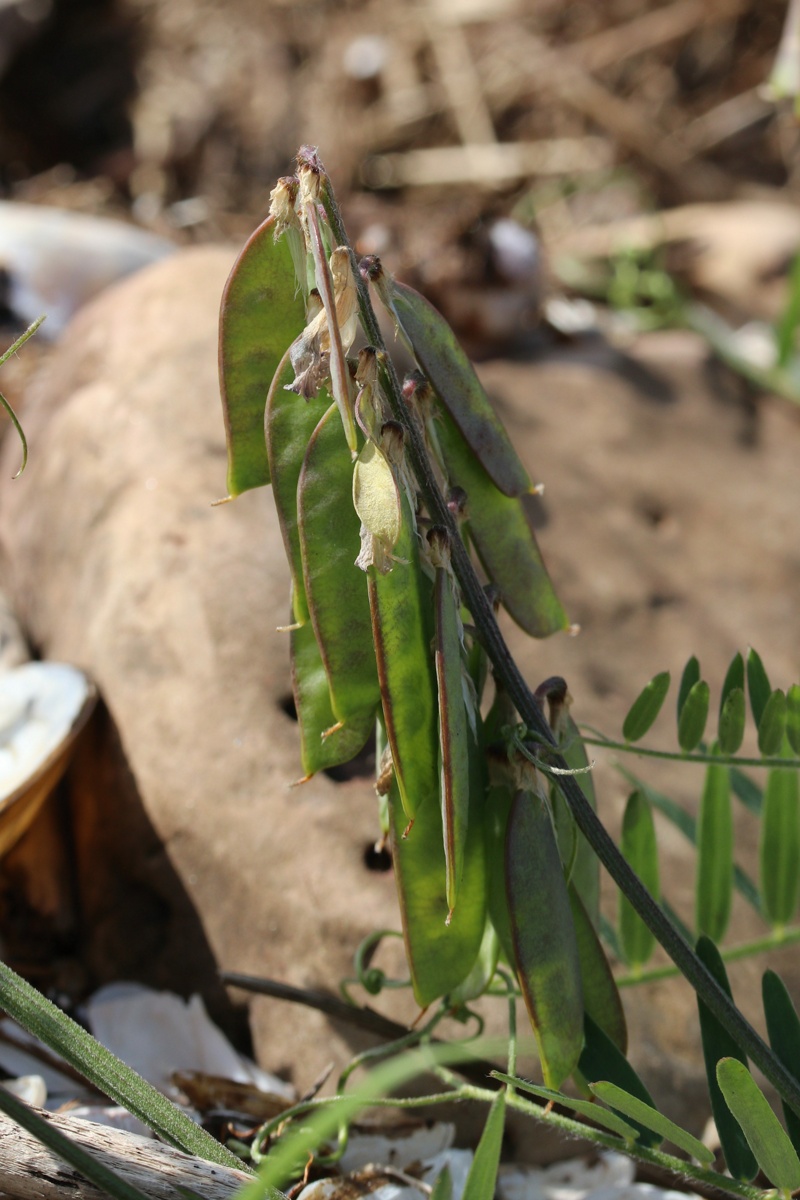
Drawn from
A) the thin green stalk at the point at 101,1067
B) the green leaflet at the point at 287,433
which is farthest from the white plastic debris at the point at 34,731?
the green leaflet at the point at 287,433

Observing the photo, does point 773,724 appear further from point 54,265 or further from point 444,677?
point 54,265

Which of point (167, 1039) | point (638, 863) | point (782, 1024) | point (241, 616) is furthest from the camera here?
point (241, 616)

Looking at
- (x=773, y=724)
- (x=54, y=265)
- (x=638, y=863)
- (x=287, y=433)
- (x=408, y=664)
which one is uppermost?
(x=54, y=265)

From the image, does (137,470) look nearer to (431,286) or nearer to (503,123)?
(431,286)

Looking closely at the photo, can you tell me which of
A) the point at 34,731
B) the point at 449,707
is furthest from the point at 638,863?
the point at 34,731

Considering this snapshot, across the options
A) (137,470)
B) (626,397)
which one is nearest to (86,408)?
(137,470)

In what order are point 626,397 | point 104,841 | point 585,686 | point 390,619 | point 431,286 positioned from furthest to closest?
point 431,286
point 626,397
point 585,686
point 104,841
point 390,619
